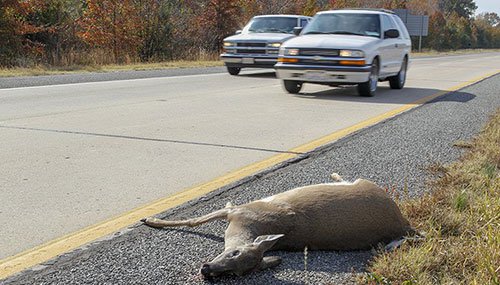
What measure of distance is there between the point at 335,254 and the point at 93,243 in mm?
1420

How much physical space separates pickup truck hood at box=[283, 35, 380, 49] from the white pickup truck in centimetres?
535

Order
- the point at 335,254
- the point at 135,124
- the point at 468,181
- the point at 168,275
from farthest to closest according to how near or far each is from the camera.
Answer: the point at 135,124, the point at 468,181, the point at 335,254, the point at 168,275

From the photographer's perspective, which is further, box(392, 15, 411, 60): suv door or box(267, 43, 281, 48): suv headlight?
box(267, 43, 281, 48): suv headlight

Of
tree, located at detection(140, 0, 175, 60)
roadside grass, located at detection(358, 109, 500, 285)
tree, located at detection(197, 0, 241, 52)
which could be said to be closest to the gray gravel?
tree, located at detection(140, 0, 175, 60)

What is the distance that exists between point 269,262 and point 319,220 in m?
0.43

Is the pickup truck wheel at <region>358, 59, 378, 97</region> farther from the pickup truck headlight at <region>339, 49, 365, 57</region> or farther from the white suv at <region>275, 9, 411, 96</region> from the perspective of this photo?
the pickup truck headlight at <region>339, 49, 365, 57</region>

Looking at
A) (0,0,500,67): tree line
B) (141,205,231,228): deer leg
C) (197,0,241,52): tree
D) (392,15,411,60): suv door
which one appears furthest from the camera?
(197,0,241,52): tree

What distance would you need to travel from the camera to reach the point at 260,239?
126 inches

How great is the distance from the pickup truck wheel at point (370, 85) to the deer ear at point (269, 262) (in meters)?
9.92

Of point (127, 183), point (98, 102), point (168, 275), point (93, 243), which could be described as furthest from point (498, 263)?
point (98, 102)

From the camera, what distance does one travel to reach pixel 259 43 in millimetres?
18984

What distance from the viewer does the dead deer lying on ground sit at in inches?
140

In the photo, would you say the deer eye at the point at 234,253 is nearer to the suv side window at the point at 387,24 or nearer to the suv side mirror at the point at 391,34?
the suv side mirror at the point at 391,34

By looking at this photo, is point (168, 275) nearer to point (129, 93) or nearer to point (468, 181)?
point (468, 181)
